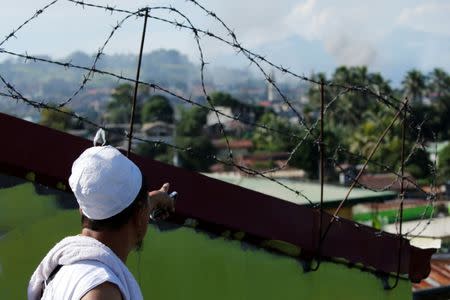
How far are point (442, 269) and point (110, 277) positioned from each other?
1222 centimetres

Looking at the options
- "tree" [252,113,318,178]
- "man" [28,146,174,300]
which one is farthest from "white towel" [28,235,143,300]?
"tree" [252,113,318,178]

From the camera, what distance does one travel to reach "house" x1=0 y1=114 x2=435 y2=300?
2842 mm

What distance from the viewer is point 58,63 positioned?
9.46 ft

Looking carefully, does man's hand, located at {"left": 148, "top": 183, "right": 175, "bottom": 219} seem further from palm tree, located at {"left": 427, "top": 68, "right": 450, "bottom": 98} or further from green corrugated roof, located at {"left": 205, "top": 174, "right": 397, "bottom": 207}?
palm tree, located at {"left": 427, "top": 68, "right": 450, "bottom": 98}

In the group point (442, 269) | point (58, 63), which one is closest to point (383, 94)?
point (58, 63)

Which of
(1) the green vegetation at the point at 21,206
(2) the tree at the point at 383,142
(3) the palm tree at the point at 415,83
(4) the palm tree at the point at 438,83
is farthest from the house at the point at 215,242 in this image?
(4) the palm tree at the point at 438,83

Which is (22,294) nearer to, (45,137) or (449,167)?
(45,137)

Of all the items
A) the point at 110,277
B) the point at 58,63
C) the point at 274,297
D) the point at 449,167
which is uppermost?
the point at 58,63

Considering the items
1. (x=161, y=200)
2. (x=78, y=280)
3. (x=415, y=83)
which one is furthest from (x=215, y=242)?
(x=415, y=83)

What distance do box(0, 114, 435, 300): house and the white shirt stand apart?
3.39ft

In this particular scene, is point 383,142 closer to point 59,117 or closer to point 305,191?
point 305,191

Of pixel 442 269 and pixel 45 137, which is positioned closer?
pixel 45 137

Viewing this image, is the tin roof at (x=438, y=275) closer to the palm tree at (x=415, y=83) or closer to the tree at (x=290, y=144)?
the tree at (x=290, y=144)

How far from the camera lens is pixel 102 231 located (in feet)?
6.28
